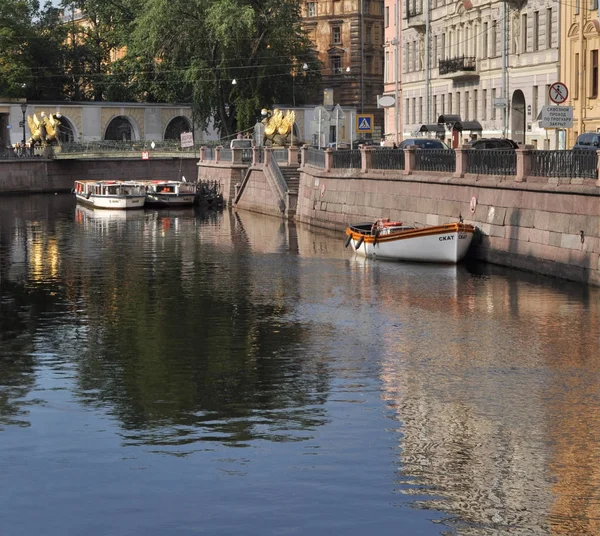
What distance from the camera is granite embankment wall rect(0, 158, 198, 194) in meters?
95.2

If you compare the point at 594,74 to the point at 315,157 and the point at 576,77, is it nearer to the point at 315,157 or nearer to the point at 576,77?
the point at 576,77

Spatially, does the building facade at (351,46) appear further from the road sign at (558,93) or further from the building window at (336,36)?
the road sign at (558,93)

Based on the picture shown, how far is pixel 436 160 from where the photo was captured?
4566 cm

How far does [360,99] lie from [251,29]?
98.6ft

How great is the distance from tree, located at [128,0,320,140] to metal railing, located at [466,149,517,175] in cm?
5281

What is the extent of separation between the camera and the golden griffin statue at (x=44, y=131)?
321ft

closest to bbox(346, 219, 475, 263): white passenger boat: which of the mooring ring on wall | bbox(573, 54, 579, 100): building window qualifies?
the mooring ring on wall

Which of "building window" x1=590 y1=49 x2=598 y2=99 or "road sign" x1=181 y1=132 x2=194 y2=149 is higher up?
"building window" x1=590 y1=49 x2=598 y2=99

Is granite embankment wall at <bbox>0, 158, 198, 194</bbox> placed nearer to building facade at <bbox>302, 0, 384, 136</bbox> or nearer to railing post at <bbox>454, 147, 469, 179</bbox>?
building facade at <bbox>302, 0, 384, 136</bbox>

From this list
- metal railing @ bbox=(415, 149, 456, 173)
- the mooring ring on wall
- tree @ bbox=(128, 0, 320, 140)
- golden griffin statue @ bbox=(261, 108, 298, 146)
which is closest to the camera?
the mooring ring on wall

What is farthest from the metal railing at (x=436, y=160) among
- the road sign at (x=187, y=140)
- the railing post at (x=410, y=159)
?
the road sign at (x=187, y=140)

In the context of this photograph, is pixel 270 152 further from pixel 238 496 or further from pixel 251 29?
pixel 238 496

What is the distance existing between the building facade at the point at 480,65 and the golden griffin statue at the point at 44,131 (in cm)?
2500

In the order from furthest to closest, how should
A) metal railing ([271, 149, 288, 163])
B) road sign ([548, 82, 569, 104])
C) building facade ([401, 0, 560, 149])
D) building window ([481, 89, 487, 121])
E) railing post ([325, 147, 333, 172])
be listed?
building window ([481, 89, 487, 121]), metal railing ([271, 149, 288, 163]), building facade ([401, 0, 560, 149]), railing post ([325, 147, 333, 172]), road sign ([548, 82, 569, 104])
